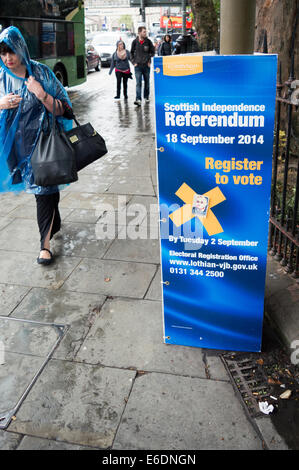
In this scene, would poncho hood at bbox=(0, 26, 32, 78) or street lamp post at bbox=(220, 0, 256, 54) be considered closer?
street lamp post at bbox=(220, 0, 256, 54)

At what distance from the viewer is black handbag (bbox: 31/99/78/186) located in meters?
3.72

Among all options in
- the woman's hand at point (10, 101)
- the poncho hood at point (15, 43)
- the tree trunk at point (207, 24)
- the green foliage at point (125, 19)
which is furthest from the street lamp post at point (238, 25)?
the green foliage at point (125, 19)

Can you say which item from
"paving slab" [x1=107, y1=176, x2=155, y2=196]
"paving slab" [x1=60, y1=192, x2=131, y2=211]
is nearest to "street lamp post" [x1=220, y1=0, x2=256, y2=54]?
"paving slab" [x1=60, y1=192, x2=131, y2=211]

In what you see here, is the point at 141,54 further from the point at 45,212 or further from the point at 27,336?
the point at 27,336

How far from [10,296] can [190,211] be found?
1.86m

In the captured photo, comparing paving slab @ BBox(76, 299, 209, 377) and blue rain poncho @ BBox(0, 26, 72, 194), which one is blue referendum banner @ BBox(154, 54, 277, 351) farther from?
blue rain poncho @ BBox(0, 26, 72, 194)

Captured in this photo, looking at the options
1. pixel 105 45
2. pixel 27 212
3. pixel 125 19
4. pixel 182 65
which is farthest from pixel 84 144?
pixel 125 19

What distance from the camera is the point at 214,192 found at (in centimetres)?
270

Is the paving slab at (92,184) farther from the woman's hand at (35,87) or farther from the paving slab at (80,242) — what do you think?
the woman's hand at (35,87)

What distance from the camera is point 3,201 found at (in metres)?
5.98

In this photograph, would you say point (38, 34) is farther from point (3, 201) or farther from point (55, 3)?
point (3, 201)

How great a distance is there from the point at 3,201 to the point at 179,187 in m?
3.84

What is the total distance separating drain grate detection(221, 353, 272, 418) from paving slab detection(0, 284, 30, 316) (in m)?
1.73

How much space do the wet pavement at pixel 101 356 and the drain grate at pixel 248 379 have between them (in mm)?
56
